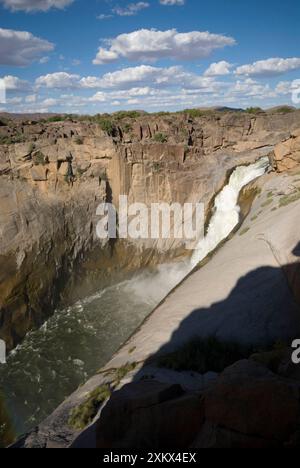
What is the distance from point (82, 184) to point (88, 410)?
12338mm

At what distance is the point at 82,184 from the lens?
17844mm

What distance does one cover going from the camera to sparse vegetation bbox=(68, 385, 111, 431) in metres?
7.14

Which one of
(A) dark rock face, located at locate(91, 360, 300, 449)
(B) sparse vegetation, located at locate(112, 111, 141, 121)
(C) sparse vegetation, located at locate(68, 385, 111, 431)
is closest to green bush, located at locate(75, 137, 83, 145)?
(B) sparse vegetation, located at locate(112, 111, 141, 121)

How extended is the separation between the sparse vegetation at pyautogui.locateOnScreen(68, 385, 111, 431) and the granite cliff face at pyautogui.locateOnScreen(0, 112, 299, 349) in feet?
24.8

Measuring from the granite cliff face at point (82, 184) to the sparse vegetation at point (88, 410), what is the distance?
756 centimetres

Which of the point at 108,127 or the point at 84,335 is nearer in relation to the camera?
the point at 84,335

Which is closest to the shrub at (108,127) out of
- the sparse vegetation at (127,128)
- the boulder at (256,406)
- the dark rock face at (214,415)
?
the sparse vegetation at (127,128)

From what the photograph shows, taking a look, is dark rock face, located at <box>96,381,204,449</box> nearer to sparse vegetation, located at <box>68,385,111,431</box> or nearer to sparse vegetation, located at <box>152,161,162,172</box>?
sparse vegetation, located at <box>68,385,111,431</box>

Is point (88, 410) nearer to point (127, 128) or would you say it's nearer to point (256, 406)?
point (256, 406)

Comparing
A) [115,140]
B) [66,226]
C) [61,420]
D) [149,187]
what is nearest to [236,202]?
[149,187]

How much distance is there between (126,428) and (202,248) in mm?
16325

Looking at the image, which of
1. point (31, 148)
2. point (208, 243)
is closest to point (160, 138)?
point (208, 243)

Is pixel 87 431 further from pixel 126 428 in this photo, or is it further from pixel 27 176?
pixel 27 176

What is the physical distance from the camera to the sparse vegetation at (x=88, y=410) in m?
7.14
